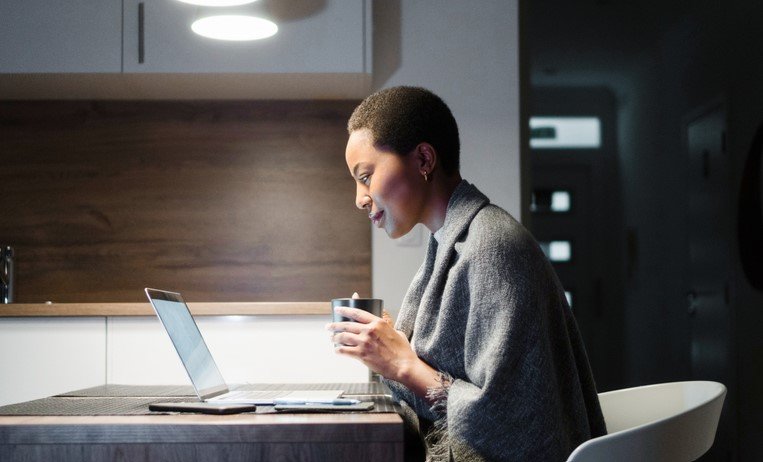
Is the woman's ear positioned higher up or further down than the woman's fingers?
higher up

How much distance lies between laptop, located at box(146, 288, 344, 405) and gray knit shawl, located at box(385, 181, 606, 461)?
0.18m

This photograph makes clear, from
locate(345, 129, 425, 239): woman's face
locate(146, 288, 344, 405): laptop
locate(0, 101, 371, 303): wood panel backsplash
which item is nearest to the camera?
locate(146, 288, 344, 405): laptop

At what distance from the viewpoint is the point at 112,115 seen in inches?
132

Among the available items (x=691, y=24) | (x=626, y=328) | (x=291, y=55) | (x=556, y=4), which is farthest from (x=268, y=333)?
(x=626, y=328)

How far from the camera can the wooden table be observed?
1.09m

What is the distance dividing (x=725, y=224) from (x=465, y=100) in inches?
88.3

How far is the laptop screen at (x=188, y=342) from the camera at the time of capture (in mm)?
1361

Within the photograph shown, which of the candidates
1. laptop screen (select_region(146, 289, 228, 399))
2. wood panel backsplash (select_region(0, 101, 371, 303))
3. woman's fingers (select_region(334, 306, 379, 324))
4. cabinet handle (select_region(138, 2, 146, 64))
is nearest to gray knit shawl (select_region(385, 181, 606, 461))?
woman's fingers (select_region(334, 306, 379, 324))

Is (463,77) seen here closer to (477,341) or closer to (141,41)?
(141,41)

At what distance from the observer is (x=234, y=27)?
2.84 m

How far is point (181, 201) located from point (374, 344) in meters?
2.23

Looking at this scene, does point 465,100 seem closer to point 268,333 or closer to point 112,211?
point 268,333

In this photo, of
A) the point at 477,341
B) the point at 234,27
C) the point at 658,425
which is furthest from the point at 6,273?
the point at 658,425

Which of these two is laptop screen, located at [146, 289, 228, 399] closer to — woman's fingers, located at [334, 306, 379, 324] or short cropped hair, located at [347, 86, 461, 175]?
woman's fingers, located at [334, 306, 379, 324]
